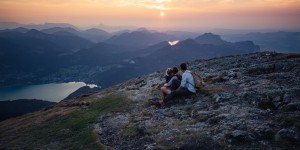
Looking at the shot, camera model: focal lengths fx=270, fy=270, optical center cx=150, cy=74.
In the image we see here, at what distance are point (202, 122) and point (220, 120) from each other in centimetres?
156

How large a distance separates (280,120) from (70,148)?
1677 centimetres

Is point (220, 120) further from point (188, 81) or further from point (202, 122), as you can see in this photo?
point (188, 81)

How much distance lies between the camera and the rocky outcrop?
1844 cm

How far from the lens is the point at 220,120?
22359mm

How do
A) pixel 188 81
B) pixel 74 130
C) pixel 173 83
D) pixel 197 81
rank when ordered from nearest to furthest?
1. pixel 74 130
2. pixel 188 81
3. pixel 173 83
4. pixel 197 81

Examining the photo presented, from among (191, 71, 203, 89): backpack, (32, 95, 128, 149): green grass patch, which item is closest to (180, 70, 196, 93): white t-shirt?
(191, 71, 203, 89): backpack

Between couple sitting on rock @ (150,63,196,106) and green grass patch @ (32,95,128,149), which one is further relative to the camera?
couple sitting on rock @ (150,63,196,106)

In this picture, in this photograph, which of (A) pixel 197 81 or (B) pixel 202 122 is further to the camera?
(A) pixel 197 81

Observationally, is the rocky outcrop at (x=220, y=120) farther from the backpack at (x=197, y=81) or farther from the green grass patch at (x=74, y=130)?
the green grass patch at (x=74, y=130)

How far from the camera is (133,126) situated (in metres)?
25.8

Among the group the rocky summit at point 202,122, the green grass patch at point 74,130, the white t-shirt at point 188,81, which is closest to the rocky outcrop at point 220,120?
the rocky summit at point 202,122

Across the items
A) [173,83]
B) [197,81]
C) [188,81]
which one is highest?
[188,81]

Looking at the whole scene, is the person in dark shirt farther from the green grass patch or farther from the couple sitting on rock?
the green grass patch

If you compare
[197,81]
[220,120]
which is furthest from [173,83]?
[220,120]
